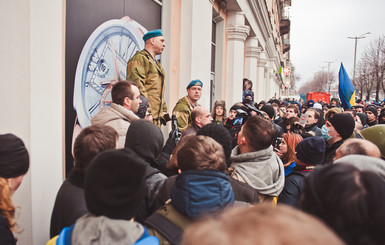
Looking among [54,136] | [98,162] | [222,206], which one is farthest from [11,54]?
[222,206]

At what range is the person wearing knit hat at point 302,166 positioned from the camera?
99.0 inches

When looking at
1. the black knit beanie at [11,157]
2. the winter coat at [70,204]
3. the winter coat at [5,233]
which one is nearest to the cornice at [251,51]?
the winter coat at [70,204]

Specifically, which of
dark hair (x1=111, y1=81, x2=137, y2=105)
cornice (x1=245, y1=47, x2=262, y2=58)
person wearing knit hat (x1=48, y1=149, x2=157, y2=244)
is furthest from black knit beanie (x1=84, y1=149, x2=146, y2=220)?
cornice (x1=245, y1=47, x2=262, y2=58)

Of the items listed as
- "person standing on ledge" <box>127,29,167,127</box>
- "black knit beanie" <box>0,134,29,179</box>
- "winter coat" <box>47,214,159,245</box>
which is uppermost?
"person standing on ledge" <box>127,29,167,127</box>

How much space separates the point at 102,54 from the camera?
4.18m

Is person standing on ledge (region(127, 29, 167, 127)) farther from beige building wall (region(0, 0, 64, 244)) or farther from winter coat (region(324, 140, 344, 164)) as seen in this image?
winter coat (region(324, 140, 344, 164))

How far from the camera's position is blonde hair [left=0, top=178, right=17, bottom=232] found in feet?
5.17

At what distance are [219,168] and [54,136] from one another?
1682 millimetres

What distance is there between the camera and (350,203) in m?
0.97

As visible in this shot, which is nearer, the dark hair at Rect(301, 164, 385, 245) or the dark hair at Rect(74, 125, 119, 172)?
the dark hair at Rect(301, 164, 385, 245)

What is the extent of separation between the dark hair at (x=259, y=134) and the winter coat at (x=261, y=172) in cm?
6

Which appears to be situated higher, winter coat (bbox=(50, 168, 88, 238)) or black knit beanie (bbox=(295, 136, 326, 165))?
black knit beanie (bbox=(295, 136, 326, 165))

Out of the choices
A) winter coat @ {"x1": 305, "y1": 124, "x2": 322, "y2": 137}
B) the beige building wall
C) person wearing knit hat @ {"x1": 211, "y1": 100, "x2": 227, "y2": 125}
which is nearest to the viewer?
the beige building wall

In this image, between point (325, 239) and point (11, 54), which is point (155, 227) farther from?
point (11, 54)
